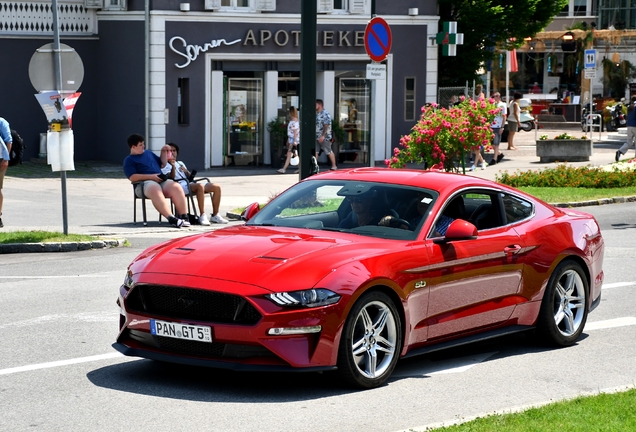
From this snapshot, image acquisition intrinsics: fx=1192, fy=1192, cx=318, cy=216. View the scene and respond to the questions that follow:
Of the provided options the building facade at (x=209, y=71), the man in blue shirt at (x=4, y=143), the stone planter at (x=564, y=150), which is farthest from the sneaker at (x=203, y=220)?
the stone planter at (x=564, y=150)

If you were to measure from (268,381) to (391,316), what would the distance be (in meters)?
0.94

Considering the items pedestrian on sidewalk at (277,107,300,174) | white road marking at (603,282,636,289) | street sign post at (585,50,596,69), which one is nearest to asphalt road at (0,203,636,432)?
white road marking at (603,282,636,289)

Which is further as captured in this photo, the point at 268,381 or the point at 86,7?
the point at 86,7

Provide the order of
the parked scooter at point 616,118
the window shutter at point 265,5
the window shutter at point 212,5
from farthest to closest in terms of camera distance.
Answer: the parked scooter at point 616,118 < the window shutter at point 265,5 < the window shutter at point 212,5

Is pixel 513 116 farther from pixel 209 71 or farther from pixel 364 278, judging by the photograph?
pixel 364 278

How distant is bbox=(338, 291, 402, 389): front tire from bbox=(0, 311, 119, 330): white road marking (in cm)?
324

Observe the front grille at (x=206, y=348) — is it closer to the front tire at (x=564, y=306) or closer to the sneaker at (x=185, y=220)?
the front tire at (x=564, y=306)

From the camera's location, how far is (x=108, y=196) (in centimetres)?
2538

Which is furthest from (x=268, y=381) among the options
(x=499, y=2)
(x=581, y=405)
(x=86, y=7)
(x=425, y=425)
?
(x=499, y=2)

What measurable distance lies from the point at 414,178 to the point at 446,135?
44.2 ft

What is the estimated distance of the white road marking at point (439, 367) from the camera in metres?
8.52

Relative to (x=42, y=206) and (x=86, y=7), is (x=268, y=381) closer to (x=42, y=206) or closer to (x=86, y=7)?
(x=42, y=206)

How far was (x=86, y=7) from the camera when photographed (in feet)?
110

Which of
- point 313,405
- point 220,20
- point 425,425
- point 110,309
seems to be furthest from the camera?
point 220,20
